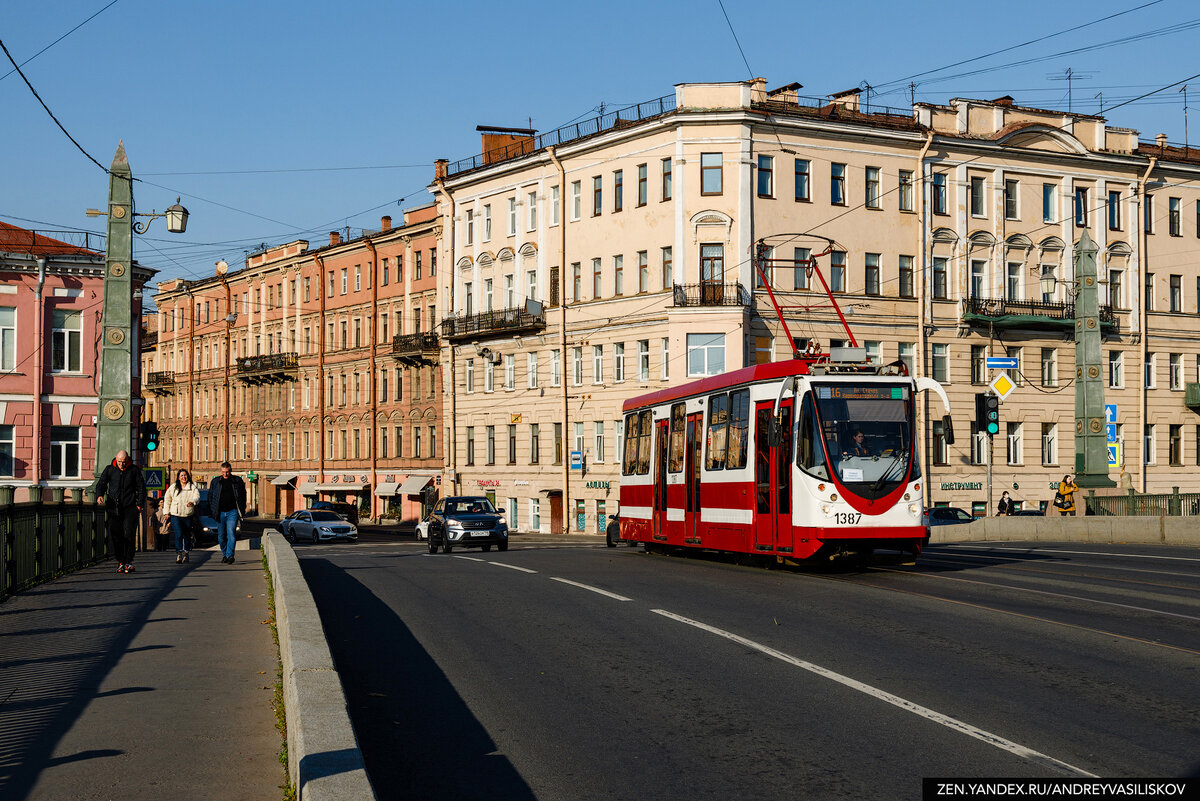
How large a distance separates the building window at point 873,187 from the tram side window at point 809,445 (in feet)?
128

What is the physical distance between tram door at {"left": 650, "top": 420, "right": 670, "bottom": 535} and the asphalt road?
9347 mm

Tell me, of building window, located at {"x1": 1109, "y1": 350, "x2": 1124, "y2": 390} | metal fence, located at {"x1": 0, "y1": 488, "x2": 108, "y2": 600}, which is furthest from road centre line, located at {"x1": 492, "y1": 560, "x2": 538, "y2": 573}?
building window, located at {"x1": 1109, "y1": 350, "x2": 1124, "y2": 390}

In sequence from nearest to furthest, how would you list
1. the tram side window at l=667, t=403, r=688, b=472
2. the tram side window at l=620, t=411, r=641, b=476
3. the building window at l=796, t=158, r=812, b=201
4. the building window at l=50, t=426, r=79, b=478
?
the tram side window at l=667, t=403, r=688, b=472
the tram side window at l=620, t=411, r=641, b=476
the building window at l=50, t=426, r=79, b=478
the building window at l=796, t=158, r=812, b=201

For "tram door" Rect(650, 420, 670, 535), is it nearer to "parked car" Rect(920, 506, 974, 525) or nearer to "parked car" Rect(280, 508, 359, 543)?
"parked car" Rect(920, 506, 974, 525)

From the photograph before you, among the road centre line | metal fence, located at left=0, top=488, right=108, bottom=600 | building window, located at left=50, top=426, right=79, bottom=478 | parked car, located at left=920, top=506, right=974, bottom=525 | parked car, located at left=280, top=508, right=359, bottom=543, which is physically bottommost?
parked car, located at left=280, top=508, right=359, bottom=543

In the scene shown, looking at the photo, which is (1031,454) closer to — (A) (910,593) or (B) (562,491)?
(B) (562,491)

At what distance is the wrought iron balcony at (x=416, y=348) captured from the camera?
70812 mm

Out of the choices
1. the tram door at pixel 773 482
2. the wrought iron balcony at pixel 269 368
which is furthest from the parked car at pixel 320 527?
the tram door at pixel 773 482

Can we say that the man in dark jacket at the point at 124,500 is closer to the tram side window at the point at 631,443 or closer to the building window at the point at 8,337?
the tram side window at the point at 631,443

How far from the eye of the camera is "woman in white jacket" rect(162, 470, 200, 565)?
23.5 meters

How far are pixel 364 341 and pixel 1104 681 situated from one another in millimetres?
70371

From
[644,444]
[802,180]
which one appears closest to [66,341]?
[644,444]

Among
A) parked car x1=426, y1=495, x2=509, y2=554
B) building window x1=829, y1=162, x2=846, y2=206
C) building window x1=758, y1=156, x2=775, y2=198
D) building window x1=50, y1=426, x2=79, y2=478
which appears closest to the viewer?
parked car x1=426, y1=495, x2=509, y2=554

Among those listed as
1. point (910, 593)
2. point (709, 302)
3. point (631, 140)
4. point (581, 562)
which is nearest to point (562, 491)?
point (709, 302)
